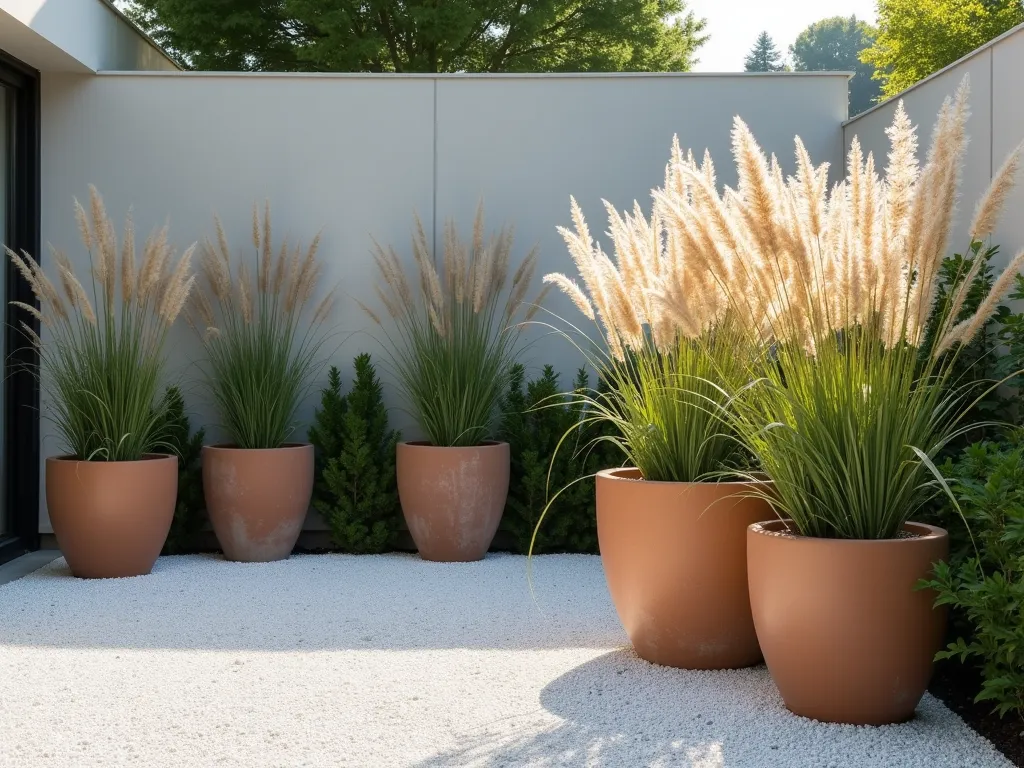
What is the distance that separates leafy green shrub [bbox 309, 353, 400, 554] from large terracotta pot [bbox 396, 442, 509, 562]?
169mm

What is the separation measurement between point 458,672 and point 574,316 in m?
2.44

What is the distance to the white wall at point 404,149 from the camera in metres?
4.93

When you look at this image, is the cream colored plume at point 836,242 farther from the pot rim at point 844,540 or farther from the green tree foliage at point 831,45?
the green tree foliage at point 831,45

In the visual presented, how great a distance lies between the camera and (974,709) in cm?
250

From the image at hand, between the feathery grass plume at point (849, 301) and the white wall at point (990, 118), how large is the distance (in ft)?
3.43

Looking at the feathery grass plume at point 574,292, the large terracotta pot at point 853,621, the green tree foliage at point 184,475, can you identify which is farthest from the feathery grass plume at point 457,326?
the large terracotta pot at point 853,621

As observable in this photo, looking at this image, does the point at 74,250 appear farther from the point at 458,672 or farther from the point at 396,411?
the point at 458,672

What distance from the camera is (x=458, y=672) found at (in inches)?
113

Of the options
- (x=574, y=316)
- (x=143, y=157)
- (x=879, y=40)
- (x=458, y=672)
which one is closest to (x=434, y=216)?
(x=574, y=316)

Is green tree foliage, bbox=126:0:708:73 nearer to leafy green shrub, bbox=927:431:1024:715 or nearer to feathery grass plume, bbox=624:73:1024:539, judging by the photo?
feathery grass plume, bbox=624:73:1024:539

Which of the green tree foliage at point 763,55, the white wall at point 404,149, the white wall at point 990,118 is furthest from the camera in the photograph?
the green tree foliage at point 763,55

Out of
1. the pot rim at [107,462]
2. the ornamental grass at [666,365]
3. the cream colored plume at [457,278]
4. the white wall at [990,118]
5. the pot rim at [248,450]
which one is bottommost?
the pot rim at [107,462]

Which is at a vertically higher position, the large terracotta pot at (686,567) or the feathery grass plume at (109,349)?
the feathery grass plume at (109,349)

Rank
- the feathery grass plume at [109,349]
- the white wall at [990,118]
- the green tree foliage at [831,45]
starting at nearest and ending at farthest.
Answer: the white wall at [990,118] → the feathery grass plume at [109,349] → the green tree foliage at [831,45]
